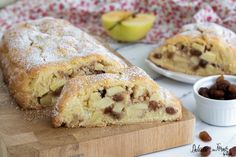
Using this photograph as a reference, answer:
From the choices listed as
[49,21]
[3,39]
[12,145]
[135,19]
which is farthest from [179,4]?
[12,145]

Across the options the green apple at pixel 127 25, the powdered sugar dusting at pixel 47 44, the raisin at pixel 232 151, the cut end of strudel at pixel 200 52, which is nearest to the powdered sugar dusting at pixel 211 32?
the cut end of strudel at pixel 200 52

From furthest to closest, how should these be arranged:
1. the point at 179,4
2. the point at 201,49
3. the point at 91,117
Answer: the point at 179,4 < the point at 201,49 < the point at 91,117

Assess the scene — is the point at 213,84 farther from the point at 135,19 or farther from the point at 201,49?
the point at 135,19

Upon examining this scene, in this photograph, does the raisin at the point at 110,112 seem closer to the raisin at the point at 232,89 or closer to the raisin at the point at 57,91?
the raisin at the point at 57,91

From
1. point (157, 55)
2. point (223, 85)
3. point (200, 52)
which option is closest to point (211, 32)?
point (200, 52)

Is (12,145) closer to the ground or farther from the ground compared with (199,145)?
farther from the ground

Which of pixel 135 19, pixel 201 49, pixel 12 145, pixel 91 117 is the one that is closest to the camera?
pixel 12 145
